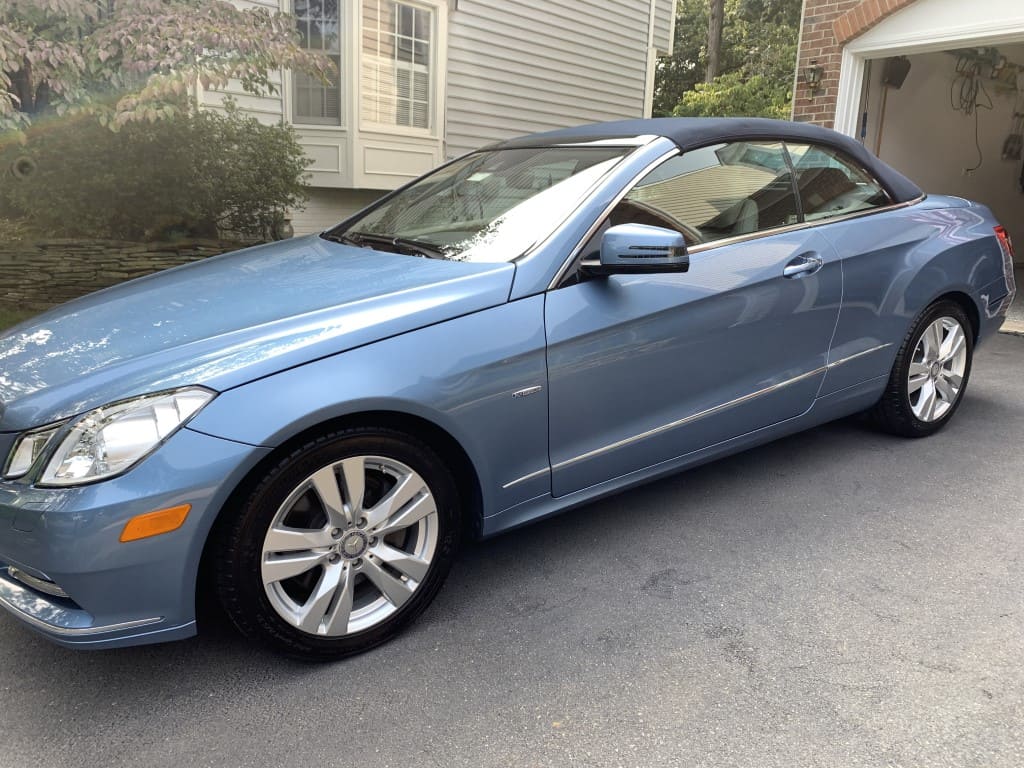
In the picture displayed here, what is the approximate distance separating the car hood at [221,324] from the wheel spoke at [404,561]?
61 centimetres

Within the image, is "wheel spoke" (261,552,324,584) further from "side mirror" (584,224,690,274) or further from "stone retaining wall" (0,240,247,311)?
"stone retaining wall" (0,240,247,311)

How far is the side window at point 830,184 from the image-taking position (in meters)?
3.41

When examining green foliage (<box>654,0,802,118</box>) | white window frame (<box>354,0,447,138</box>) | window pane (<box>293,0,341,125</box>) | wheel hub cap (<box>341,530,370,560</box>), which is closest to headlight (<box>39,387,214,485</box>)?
wheel hub cap (<box>341,530,370,560</box>)

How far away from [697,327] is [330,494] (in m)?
1.43

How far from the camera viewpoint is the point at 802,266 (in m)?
3.19

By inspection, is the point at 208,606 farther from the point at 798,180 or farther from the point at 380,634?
the point at 798,180

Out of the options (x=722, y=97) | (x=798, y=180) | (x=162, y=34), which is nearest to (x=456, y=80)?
(x=162, y=34)

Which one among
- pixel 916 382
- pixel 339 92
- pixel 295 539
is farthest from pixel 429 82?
pixel 295 539

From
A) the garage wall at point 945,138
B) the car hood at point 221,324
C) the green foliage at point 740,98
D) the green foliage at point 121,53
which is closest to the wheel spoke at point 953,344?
the car hood at point 221,324

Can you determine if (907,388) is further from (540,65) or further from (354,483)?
(540,65)

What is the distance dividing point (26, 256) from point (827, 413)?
19.8 feet

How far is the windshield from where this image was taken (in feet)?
9.09

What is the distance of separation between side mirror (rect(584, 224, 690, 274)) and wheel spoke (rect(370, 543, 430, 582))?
1.10 meters

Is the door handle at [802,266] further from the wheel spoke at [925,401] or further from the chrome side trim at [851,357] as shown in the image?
the wheel spoke at [925,401]
